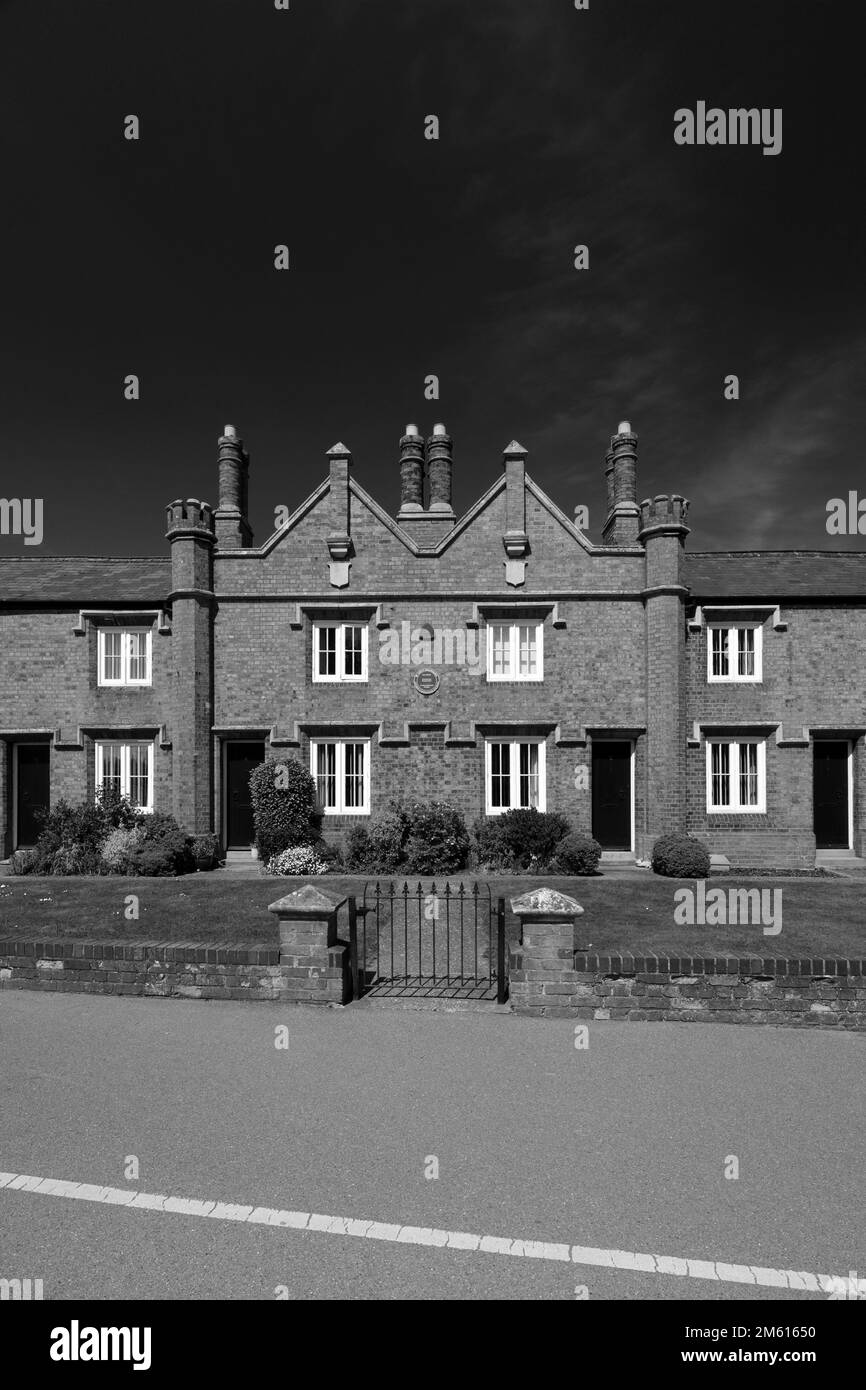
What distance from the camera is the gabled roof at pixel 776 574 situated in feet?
58.0

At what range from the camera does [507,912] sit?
39.9 feet

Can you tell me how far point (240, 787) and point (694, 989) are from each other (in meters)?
13.3

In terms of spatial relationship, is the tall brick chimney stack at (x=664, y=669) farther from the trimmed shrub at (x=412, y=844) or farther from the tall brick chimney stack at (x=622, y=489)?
the trimmed shrub at (x=412, y=844)

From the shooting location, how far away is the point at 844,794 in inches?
704

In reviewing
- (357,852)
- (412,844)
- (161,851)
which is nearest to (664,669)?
(412,844)

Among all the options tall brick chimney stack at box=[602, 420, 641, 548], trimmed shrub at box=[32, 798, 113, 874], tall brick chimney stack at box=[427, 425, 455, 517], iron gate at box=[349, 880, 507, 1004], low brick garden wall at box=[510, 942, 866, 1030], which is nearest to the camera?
low brick garden wall at box=[510, 942, 866, 1030]

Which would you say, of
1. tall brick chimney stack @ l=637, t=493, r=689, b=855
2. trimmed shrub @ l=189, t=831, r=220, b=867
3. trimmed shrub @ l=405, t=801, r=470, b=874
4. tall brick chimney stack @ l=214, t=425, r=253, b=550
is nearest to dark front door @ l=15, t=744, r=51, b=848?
trimmed shrub @ l=189, t=831, r=220, b=867

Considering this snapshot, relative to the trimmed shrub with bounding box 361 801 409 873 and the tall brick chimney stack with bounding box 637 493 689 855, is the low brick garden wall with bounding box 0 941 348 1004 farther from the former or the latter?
the tall brick chimney stack with bounding box 637 493 689 855

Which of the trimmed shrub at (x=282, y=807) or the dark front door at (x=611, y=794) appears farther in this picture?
the dark front door at (x=611, y=794)

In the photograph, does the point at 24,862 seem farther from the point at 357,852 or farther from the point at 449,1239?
the point at 449,1239

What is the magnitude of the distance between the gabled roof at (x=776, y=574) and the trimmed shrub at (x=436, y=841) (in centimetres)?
856

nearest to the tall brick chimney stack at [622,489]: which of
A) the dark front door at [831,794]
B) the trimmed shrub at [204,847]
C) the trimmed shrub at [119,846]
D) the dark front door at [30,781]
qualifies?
the dark front door at [831,794]

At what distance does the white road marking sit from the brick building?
42.6 feet

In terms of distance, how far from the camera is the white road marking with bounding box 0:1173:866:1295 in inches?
140
